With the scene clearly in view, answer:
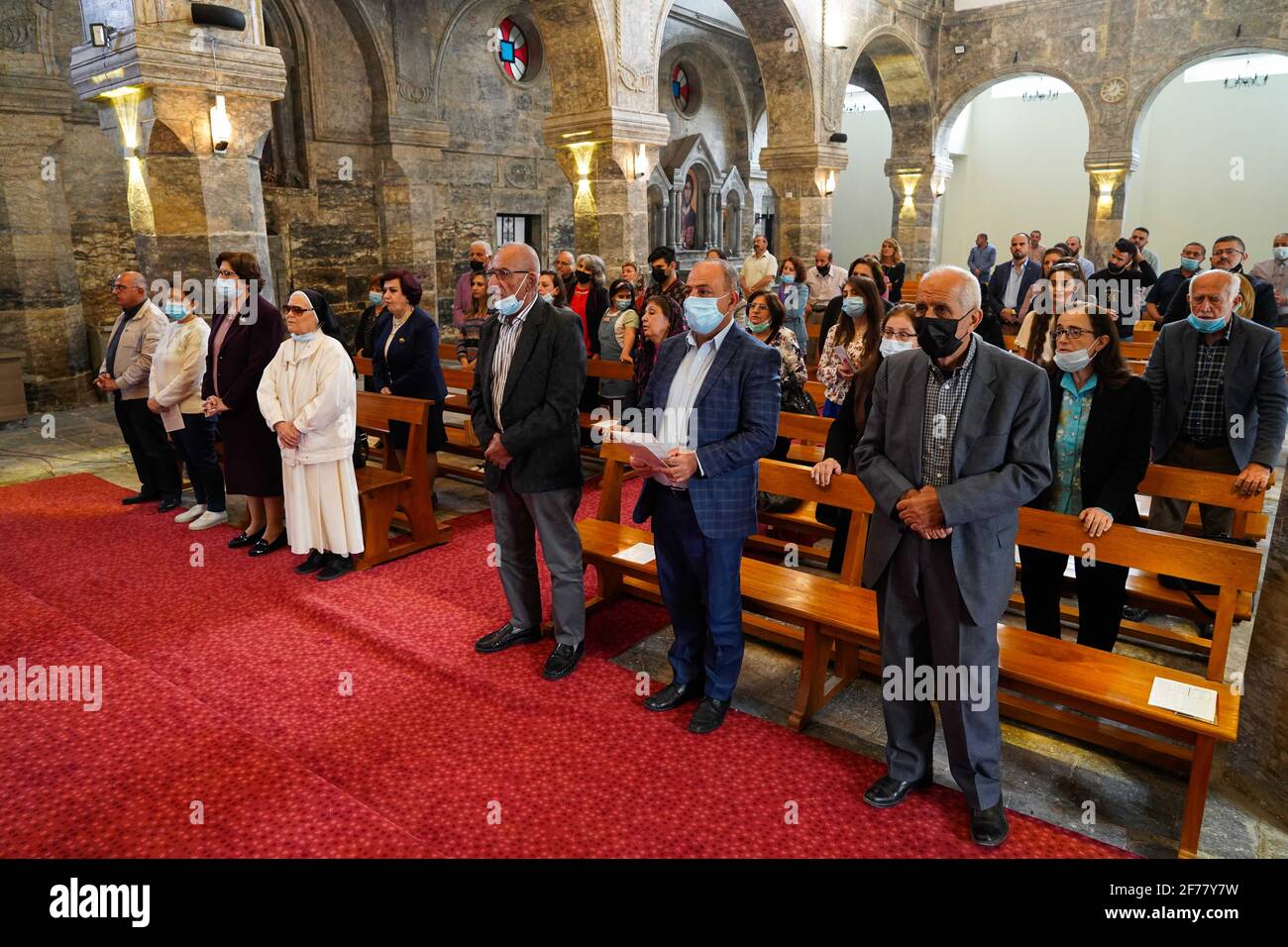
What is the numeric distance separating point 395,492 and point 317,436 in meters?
0.71

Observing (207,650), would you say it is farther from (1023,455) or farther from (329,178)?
(329,178)

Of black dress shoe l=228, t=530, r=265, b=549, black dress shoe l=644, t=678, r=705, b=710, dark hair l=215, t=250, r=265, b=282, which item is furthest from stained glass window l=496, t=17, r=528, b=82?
black dress shoe l=644, t=678, r=705, b=710

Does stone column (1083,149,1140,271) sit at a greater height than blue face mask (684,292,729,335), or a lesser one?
greater

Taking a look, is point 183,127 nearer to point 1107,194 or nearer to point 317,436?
point 317,436

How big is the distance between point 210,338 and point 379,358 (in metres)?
1.06

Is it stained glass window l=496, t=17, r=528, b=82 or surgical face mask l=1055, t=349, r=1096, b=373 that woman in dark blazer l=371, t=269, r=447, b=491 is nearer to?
surgical face mask l=1055, t=349, r=1096, b=373

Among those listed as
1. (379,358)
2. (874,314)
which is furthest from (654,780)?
(379,358)

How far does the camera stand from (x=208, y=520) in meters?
5.84

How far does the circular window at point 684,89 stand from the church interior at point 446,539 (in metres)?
4.71

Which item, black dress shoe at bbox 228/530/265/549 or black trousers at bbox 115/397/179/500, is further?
black trousers at bbox 115/397/179/500

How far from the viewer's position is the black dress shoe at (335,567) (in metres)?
4.93

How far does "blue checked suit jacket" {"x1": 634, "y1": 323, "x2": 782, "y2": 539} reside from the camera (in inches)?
126

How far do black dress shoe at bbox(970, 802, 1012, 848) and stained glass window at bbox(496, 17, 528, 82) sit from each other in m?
13.9
